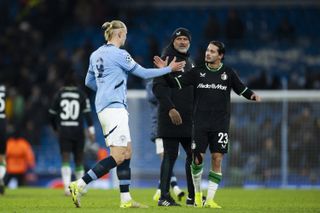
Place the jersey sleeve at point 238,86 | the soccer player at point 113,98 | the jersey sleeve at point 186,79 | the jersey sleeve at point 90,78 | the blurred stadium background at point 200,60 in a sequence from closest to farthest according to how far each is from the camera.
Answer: the soccer player at point 113,98 → the jersey sleeve at point 90,78 → the jersey sleeve at point 186,79 → the jersey sleeve at point 238,86 → the blurred stadium background at point 200,60

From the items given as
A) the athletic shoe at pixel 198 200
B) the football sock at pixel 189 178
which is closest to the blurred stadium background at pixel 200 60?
the football sock at pixel 189 178

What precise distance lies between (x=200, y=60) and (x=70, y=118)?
984cm

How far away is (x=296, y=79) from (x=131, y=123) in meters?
6.26

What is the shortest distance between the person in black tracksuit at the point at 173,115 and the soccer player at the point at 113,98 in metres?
0.96

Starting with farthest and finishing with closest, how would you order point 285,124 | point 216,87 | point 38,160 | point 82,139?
point 38,160
point 285,124
point 82,139
point 216,87

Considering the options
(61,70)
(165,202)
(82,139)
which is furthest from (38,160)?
(165,202)

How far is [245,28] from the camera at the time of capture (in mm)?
30906

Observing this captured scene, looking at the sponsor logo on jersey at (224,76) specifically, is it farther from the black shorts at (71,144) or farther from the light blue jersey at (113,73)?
the black shorts at (71,144)

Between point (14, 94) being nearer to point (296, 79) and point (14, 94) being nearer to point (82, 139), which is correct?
point (296, 79)

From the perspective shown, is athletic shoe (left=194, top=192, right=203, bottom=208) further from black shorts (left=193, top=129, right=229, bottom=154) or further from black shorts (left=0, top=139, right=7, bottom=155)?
black shorts (left=0, top=139, right=7, bottom=155)

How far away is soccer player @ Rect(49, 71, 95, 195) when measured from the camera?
58.6 feet

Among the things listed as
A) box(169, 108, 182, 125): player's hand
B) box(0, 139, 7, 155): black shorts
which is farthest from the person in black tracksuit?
box(0, 139, 7, 155): black shorts

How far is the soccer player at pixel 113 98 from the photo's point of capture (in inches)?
474

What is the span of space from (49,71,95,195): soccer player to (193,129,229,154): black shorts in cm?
545
